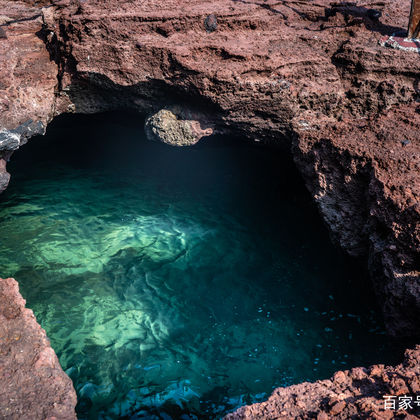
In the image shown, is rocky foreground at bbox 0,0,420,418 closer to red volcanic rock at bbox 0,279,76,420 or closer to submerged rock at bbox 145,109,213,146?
submerged rock at bbox 145,109,213,146

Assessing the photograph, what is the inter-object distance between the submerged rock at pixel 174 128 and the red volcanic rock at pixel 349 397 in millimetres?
2228

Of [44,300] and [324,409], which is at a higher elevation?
[324,409]

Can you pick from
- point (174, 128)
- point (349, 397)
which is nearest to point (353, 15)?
point (174, 128)

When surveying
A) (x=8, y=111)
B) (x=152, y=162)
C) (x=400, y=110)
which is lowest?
(x=152, y=162)

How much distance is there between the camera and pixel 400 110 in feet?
9.67

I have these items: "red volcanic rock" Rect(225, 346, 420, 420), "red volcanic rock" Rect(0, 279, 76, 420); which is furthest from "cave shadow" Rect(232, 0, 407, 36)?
"red volcanic rock" Rect(0, 279, 76, 420)

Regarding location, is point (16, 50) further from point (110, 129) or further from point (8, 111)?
point (110, 129)

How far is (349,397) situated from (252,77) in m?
2.38

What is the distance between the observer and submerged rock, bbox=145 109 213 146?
10.9ft

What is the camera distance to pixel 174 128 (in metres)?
3.32

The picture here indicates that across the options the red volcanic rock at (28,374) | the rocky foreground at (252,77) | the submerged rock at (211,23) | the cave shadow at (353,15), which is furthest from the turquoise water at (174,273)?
the cave shadow at (353,15)

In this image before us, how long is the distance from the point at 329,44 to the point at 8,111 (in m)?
2.74

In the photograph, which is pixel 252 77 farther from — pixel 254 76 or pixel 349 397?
pixel 349 397

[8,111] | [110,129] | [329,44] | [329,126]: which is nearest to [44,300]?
[8,111]
